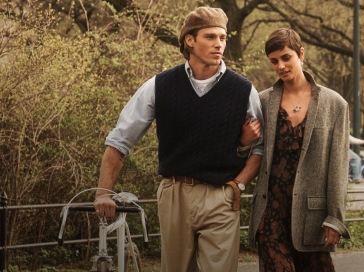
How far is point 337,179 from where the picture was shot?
5086 millimetres

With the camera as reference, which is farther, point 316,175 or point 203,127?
point 316,175

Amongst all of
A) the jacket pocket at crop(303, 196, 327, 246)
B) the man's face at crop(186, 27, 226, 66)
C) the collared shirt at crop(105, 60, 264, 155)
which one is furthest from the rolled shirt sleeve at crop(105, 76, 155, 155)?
the jacket pocket at crop(303, 196, 327, 246)

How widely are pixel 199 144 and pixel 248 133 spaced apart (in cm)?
26

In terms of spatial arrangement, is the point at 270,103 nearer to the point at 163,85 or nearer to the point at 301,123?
the point at 301,123

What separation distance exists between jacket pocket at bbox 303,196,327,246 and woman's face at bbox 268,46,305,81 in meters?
0.67

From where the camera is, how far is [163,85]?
16.5 feet

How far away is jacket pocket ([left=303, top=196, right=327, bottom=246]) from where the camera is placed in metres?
5.09

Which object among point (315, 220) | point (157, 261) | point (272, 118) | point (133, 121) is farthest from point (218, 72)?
point (157, 261)

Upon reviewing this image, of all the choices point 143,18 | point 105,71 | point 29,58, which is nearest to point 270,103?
point 29,58

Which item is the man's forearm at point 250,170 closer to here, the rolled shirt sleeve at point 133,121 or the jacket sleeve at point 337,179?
the jacket sleeve at point 337,179

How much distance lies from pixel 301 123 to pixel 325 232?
0.59 m

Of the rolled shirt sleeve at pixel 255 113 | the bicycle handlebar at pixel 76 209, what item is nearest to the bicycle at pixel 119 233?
the bicycle handlebar at pixel 76 209

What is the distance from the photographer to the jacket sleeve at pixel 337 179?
5.07 metres

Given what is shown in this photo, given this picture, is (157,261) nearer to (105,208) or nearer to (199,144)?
(199,144)
